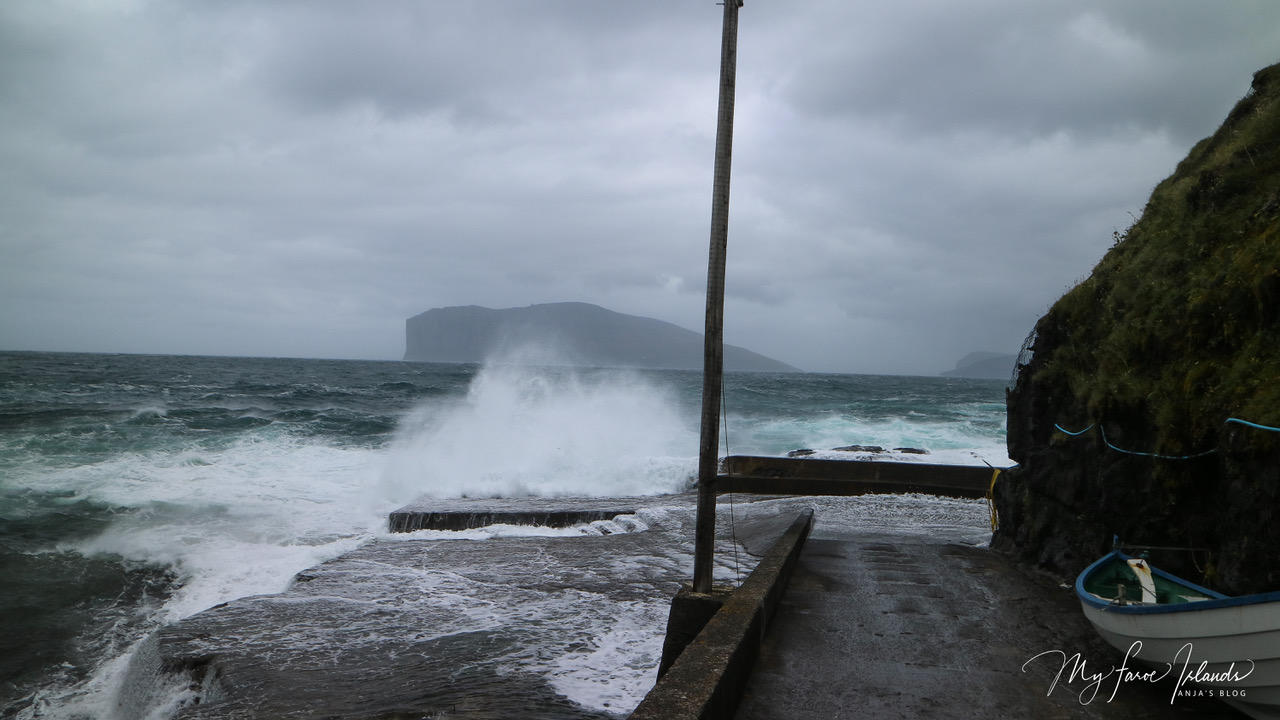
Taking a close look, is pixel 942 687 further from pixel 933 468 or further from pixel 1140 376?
pixel 933 468

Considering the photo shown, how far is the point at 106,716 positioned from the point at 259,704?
1674mm

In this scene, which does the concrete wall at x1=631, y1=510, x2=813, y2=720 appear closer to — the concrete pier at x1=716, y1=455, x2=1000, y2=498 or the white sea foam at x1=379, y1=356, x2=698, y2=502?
the concrete pier at x1=716, y1=455, x2=1000, y2=498

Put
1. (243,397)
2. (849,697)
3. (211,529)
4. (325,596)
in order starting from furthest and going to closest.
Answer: (243,397), (211,529), (325,596), (849,697)

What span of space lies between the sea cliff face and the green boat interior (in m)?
0.30

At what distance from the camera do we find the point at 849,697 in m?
4.72

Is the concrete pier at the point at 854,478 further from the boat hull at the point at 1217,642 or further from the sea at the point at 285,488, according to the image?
the boat hull at the point at 1217,642

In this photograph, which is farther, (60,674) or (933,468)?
(933,468)

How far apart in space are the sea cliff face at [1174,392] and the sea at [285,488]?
357 centimetres

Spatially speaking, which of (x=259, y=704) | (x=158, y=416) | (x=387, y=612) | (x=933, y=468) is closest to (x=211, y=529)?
(x=387, y=612)

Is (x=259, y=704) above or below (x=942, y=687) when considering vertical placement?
below

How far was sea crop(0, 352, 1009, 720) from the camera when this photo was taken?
23.9 ft

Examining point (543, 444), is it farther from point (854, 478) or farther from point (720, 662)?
point (720, 662)

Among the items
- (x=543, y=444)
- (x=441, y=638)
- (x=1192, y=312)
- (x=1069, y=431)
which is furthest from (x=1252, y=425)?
(x=543, y=444)

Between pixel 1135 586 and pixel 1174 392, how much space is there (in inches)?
65.4
